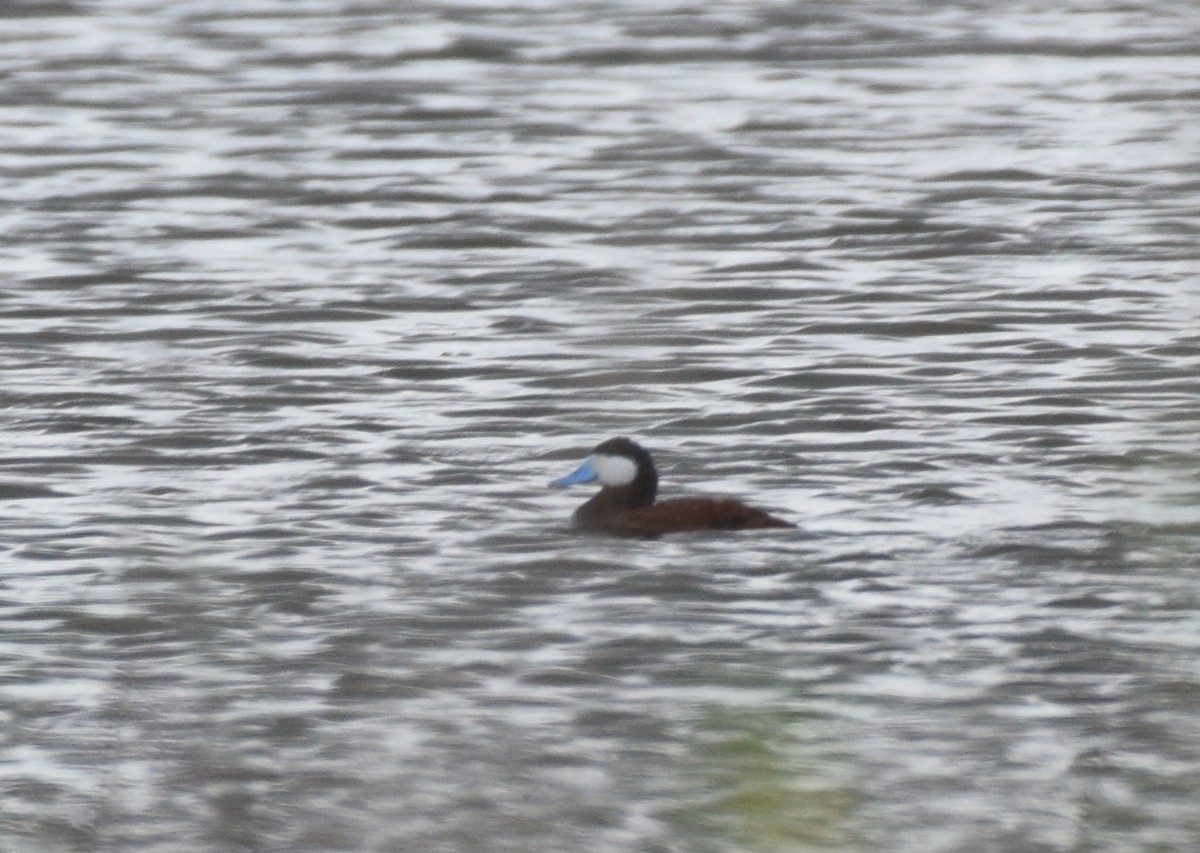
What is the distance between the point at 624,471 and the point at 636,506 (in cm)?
14

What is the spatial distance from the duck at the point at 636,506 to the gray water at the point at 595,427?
0.08 m

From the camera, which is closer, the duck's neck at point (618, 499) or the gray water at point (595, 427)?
the gray water at point (595, 427)

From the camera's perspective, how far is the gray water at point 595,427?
5922 mm

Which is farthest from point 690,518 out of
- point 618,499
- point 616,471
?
point 616,471

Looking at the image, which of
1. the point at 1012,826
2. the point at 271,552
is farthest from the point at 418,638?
the point at 1012,826

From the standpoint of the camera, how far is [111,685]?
23.5 feet

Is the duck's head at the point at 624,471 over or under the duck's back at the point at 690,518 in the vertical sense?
over

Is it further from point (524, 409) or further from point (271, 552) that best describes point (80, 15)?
point (271, 552)

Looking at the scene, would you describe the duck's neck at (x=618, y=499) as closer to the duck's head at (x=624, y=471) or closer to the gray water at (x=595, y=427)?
the duck's head at (x=624, y=471)

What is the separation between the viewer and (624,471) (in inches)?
368

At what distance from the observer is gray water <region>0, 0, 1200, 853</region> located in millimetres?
5922

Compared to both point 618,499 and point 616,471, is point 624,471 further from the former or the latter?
point 618,499

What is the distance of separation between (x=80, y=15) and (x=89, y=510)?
12933mm

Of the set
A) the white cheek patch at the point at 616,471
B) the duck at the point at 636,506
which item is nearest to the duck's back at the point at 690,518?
the duck at the point at 636,506
